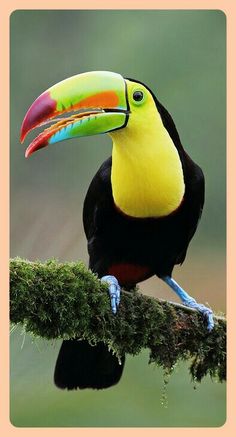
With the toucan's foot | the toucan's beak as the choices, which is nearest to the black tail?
the toucan's foot

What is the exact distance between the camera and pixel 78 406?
2.32 metres

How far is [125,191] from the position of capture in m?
2.30

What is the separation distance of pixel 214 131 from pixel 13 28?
692 millimetres

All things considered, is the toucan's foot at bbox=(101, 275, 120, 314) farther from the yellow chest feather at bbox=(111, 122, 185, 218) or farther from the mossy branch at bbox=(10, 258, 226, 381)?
the yellow chest feather at bbox=(111, 122, 185, 218)

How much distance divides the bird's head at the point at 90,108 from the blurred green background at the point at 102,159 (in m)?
0.20

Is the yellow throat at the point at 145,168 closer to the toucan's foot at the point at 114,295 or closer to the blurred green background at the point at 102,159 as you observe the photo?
the blurred green background at the point at 102,159

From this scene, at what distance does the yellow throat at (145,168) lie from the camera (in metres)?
2.26

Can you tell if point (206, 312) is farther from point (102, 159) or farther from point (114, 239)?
point (102, 159)

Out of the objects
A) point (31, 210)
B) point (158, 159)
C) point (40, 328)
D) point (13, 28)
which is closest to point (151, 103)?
point (158, 159)

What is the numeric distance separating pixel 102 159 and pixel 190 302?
646mm

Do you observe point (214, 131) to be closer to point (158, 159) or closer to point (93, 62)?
point (158, 159)

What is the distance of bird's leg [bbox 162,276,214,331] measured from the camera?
2.29m

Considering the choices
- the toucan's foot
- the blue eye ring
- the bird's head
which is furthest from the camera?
the blue eye ring

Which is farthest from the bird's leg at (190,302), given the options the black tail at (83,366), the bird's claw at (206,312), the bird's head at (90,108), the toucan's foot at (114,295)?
the bird's head at (90,108)
